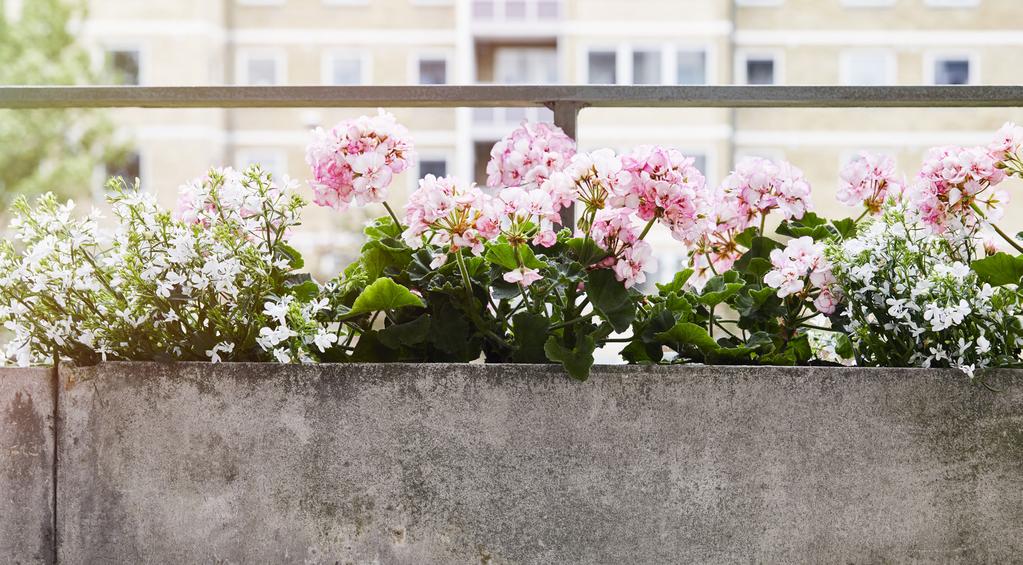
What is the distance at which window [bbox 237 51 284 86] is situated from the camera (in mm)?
23812

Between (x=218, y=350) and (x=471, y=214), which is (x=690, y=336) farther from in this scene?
(x=218, y=350)

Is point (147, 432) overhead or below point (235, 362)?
below

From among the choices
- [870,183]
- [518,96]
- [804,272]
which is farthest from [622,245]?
[870,183]

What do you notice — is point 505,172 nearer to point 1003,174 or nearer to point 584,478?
point 584,478

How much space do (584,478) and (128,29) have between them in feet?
81.8

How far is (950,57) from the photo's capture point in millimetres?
23359

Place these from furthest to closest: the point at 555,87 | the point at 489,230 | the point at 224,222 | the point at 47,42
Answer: the point at 47,42
the point at 555,87
the point at 224,222
the point at 489,230

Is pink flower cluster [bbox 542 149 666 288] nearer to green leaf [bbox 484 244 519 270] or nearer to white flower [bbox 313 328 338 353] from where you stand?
green leaf [bbox 484 244 519 270]

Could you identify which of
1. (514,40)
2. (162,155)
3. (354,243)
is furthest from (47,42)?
(514,40)

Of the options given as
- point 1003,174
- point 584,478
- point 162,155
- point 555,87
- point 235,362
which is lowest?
point 584,478

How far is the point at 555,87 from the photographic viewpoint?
6.70 ft

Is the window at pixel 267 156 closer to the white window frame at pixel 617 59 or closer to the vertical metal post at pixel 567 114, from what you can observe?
the white window frame at pixel 617 59

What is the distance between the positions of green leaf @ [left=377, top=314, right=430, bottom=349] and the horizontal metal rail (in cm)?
49

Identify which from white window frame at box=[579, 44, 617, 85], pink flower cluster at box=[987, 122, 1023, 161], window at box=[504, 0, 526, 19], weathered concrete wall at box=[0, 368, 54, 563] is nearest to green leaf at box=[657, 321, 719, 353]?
pink flower cluster at box=[987, 122, 1023, 161]
